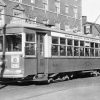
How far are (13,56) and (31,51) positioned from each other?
927mm

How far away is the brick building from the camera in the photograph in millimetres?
32531

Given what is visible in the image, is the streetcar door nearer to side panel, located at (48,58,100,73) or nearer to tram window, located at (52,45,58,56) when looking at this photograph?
side panel, located at (48,58,100,73)

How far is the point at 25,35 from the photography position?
1516 cm

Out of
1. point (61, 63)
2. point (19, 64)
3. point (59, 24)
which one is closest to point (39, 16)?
point (59, 24)

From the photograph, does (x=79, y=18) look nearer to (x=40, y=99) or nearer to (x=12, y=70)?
(x=12, y=70)

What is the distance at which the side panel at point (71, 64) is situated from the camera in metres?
16.8

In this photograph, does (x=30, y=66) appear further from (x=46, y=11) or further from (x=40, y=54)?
(x=46, y=11)

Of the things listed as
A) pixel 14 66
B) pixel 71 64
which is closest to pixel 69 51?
pixel 71 64

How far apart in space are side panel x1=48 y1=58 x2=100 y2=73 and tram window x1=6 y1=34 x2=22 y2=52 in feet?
6.84

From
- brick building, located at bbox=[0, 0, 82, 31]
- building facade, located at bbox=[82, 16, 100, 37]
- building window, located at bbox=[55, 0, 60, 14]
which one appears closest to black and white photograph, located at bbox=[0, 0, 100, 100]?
brick building, located at bbox=[0, 0, 82, 31]

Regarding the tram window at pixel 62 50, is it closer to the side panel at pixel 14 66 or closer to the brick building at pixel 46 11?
the side panel at pixel 14 66

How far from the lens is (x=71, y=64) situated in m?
18.7

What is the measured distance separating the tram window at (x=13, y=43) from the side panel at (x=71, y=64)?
2084mm

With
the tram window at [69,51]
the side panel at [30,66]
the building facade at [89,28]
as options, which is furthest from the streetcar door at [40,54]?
the building facade at [89,28]
